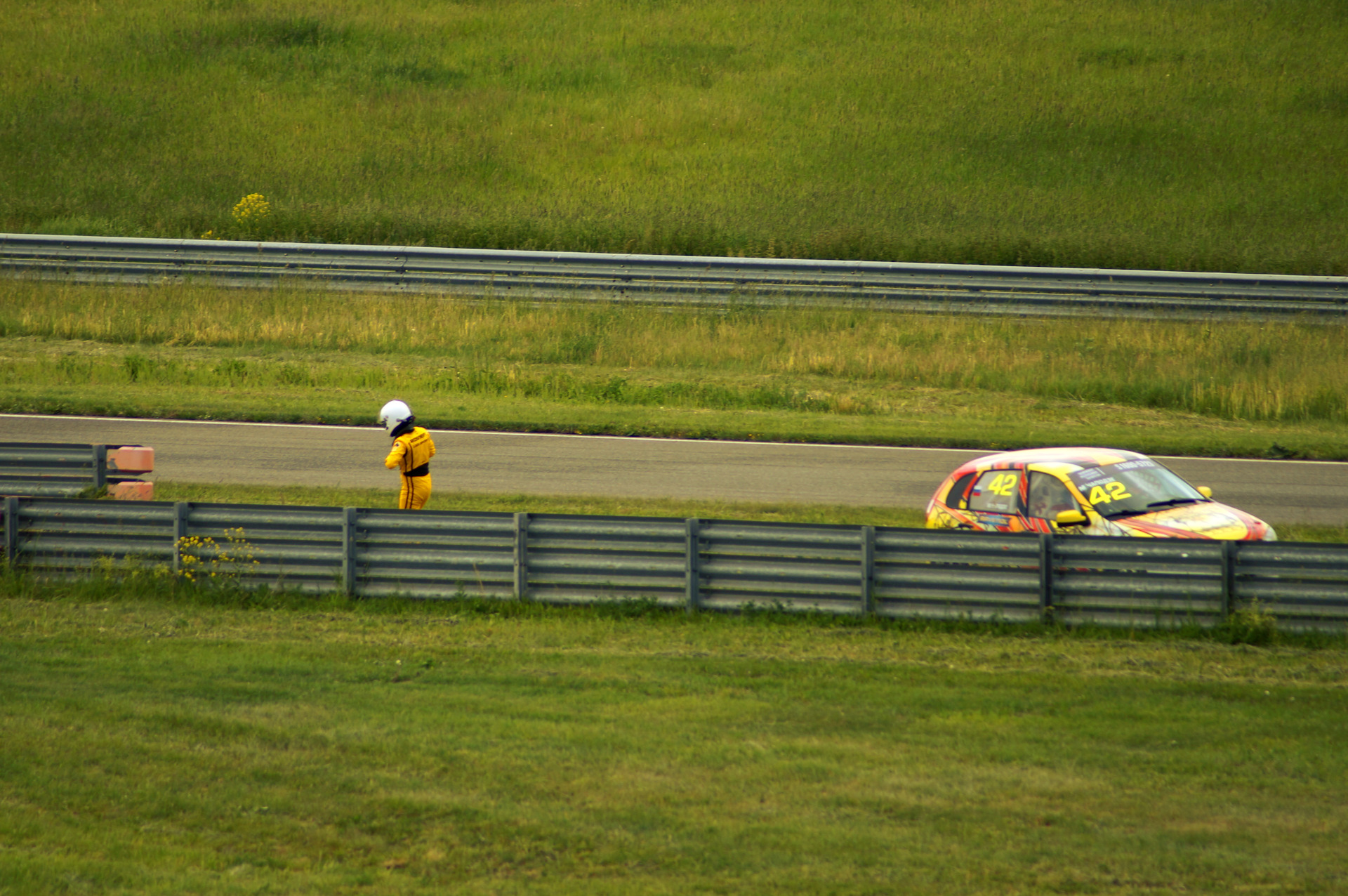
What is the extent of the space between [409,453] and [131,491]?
3.40m

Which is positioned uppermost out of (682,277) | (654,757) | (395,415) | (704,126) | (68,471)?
(704,126)

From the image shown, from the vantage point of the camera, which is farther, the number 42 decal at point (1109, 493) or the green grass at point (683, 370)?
the green grass at point (683, 370)

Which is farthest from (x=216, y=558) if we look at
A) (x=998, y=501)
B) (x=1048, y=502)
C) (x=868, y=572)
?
(x=1048, y=502)

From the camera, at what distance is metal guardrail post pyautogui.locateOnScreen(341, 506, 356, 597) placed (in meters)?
10.0

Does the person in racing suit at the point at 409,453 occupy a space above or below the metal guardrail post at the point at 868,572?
above

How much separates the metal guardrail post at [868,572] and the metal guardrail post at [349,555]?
4.30 m

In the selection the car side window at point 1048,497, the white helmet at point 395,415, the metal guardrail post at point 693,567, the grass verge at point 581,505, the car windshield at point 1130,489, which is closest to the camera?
the metal guardrail post at point 693,567

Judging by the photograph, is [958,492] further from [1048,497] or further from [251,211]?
[251,211]

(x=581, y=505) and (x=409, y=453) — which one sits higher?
(x=409, y=453)

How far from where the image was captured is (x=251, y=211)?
30.2m

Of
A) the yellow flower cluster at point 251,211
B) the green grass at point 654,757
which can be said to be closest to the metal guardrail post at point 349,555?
the green grass at point 654,757

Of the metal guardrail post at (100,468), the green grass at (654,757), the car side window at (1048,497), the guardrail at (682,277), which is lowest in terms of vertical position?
the green grass at (654,757)

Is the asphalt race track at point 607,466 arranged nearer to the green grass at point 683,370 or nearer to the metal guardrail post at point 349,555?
the green grass at point 683,370

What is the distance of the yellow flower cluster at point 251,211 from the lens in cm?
2995
